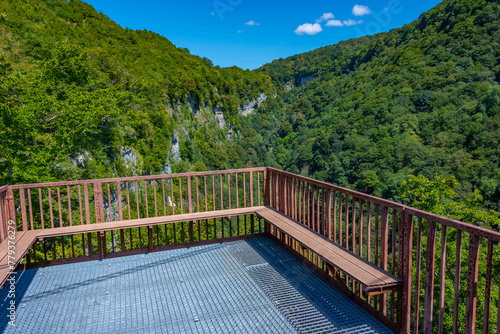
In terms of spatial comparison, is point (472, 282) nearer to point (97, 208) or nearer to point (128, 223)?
point (128, 223)

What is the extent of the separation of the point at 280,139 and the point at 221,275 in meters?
70.7

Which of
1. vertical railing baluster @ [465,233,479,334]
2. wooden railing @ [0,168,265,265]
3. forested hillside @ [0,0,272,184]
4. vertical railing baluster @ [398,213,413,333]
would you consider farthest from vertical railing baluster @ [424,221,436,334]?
forested hillside @ [0,0,272,184]

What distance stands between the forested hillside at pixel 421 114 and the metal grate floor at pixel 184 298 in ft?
44.7

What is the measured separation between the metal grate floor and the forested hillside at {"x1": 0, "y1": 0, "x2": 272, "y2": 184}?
7109 millimetres

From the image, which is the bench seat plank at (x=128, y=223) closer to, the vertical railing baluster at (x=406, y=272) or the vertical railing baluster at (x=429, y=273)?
the vertical railing baluster at (x=406, y=272)

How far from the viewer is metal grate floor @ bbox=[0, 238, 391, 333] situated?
7.52 ft

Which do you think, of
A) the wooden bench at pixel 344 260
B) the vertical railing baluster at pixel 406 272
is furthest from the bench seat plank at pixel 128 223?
the vertical railing baluster at pixel 406 272

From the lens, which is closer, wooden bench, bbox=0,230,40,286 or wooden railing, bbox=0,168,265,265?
wooden bench, bbox=0,230,40,286

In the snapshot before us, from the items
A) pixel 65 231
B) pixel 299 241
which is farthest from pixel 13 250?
pixel 299 241

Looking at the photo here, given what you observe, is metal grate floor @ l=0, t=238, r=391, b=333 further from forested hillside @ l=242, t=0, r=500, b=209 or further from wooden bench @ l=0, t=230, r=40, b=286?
forested hillside @ l=242, t=0, r=500, b=209

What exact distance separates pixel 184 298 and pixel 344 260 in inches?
52.9

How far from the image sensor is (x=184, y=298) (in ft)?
8.84

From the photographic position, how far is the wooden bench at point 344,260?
2150 millimetres

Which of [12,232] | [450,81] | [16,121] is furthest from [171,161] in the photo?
[450,81]
